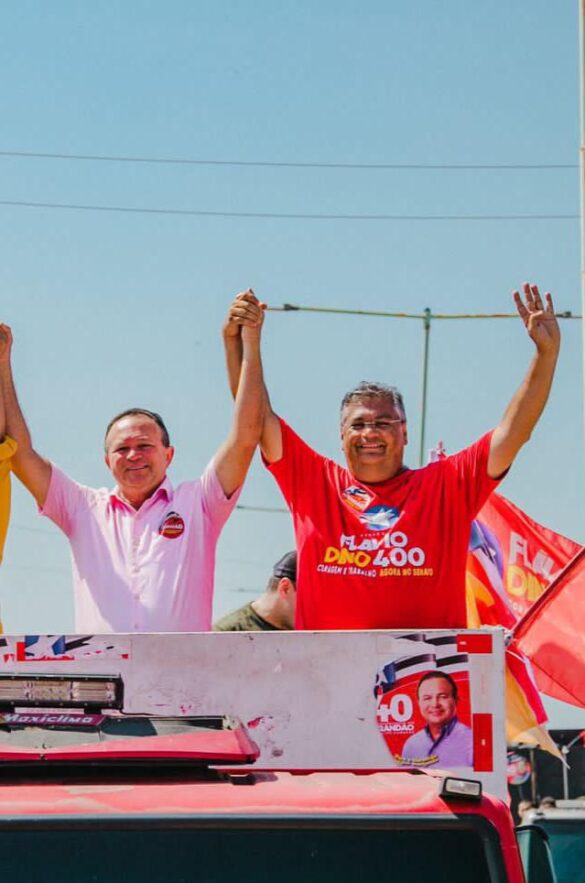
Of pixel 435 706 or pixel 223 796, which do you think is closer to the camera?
pixel 223 796

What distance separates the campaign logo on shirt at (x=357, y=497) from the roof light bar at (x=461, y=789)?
2.43 metres

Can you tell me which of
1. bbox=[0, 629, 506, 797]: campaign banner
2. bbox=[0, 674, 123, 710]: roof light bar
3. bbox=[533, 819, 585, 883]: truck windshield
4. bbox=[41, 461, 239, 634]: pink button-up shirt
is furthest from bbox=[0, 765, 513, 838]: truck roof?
bbox=[533, 819, 585, 883]: truck windshield

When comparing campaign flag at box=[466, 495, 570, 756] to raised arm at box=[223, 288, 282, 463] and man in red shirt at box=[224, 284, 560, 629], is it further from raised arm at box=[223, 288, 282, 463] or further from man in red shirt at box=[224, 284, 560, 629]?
raised arm at box=[223, 288, 282, 463]

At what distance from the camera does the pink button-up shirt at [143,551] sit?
623 cm

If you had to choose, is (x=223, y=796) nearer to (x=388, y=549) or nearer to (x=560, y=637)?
(x=388, y=549)

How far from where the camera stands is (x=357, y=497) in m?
6.11

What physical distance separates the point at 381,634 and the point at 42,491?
2.12m

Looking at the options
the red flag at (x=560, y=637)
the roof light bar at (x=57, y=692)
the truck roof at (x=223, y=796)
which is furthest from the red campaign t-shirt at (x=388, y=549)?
the red flag at (x=560, y=637)

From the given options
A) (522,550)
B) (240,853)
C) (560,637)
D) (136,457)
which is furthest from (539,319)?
(522,550)

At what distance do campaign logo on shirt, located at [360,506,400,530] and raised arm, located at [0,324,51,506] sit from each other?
1.45 meters

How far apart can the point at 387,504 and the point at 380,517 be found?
77 millimetres

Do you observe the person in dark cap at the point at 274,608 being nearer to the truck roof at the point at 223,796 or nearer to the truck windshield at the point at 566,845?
the truck windshield at the point at 566,845

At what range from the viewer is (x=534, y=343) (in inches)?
257

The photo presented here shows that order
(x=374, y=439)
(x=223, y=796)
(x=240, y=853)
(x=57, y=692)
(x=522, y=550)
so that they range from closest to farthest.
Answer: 1. (x=240, y=853)
2. (x=223, y=796)
3. (x=57, y=692)
4. (x=374, y=439)
5. (x=522, y=550)
